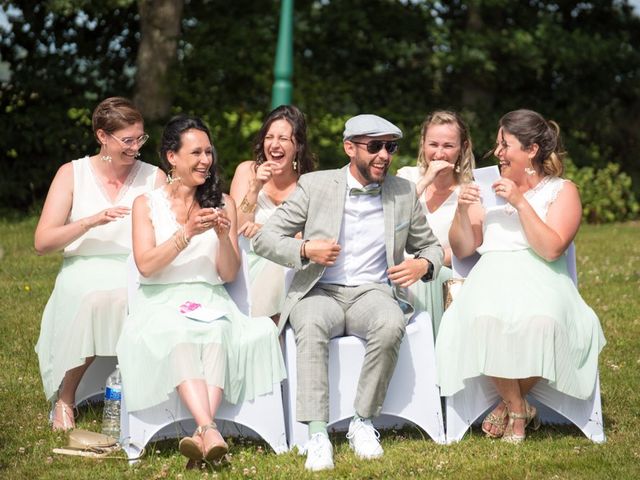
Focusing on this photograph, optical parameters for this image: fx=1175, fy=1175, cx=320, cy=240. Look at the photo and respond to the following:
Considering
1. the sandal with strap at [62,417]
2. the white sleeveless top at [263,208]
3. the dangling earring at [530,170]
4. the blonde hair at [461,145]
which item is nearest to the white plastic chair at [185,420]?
the sandal with strap at [62,417]

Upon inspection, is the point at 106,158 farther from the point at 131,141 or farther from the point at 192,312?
the point at 192,312

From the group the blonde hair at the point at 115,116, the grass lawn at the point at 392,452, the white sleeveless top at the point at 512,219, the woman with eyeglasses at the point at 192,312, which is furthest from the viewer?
the blonde hair at the point at 115,116

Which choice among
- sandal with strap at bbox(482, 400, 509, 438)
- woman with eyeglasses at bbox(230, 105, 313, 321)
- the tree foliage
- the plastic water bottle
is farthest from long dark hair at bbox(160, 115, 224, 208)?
the tree foliage

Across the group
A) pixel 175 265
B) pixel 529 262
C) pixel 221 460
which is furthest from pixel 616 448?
pixel 175 265

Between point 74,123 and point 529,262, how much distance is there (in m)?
9.28

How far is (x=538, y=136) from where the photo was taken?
5707 mm

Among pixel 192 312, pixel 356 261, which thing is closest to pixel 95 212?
pixel 192 312

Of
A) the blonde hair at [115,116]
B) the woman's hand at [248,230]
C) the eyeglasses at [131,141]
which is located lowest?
the woman's hand at [248,230]

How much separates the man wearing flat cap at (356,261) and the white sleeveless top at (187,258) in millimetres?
240

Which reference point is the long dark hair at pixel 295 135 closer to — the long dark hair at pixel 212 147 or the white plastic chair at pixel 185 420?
the long dark hair at pixel 212 147

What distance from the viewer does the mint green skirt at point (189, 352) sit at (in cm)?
525

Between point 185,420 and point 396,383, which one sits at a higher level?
point 396,383

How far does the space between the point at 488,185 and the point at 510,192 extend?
0.42m

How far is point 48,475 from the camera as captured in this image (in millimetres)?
5094
